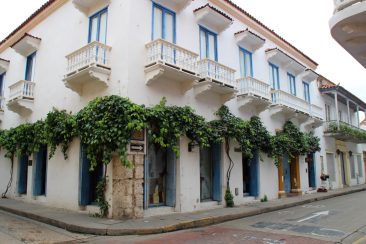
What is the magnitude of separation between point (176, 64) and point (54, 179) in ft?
21.7

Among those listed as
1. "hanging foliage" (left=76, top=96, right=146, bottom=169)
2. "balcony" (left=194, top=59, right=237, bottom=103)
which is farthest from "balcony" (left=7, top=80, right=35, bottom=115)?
"balcony" (left=194, top=59, right=237, bottom=103)

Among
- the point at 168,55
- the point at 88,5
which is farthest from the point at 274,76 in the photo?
the point at 88,5

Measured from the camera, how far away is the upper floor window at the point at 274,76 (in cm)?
1775

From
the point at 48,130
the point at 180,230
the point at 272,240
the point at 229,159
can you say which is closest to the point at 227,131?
the point at 229,159

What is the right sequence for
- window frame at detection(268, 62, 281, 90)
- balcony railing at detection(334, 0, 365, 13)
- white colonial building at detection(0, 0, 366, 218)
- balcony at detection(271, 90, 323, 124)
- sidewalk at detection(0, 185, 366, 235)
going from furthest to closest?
window frame at detection(268, 62, 281, 90) < balcony at detection(271, 90, 323, 124) < white colonial building at detection(0, 0, 366, 218) < sidewalk at detection(0, 185, 366, 235) < balcony railing at detection(334, 0, 365, 13)

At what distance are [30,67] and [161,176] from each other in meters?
9.13

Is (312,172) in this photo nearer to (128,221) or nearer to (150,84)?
(150,84)

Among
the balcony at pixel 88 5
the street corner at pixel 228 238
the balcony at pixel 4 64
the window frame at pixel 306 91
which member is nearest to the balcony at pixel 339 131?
the window frame at pixel 306 91

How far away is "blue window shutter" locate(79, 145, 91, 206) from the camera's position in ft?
37.1

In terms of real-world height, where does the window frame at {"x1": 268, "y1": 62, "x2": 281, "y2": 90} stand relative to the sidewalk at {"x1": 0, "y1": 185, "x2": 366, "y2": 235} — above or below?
above

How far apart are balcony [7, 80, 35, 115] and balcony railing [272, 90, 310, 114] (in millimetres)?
11656

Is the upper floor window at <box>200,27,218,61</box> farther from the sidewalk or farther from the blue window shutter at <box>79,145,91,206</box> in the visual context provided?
the sidewalk

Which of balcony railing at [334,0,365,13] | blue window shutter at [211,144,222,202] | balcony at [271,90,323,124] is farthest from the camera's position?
Answer: balcony at [271,90,323,124]

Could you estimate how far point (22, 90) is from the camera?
48.0 ft
